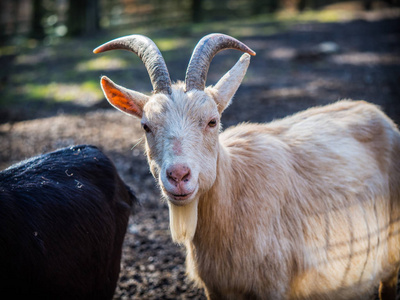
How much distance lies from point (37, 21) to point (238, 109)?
15018 millimetres

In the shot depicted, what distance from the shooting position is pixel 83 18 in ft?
60.1

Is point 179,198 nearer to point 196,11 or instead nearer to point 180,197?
point 180,197

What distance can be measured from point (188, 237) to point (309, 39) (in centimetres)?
1287

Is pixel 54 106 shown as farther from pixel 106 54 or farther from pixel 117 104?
pixel 117 104

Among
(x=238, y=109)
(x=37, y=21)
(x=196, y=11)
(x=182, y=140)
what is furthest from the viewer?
(x=196, y=11)

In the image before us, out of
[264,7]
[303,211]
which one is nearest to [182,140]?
[303,211]

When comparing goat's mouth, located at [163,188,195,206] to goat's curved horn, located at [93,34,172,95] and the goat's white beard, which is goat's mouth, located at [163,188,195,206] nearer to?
the goat's white beard

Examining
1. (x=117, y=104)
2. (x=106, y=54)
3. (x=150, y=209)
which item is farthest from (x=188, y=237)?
(x=106, y=54)

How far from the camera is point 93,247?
3.48m

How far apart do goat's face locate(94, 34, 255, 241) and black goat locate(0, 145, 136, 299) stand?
33.4 inches

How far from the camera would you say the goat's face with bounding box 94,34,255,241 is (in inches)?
110

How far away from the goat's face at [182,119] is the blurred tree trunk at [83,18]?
645 inches

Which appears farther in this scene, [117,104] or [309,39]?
[309,39]

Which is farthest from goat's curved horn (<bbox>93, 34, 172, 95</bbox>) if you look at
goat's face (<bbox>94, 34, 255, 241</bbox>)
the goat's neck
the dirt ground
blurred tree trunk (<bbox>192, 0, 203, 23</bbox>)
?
blurred tree trunk (<bbox>192, 0, 203, 23</bbox>)
